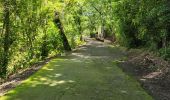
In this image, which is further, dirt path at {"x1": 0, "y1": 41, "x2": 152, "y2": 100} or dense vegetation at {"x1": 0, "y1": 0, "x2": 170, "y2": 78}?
dense vegetation at {"x1": 0, "y1": 0, "x2": 170, "y2": 78}

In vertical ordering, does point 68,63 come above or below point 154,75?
above

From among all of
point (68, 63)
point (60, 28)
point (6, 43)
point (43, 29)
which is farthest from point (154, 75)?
point (60, 28)

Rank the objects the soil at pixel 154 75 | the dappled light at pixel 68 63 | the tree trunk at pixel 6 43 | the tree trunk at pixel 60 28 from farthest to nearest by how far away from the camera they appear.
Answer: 1. the tree trunk at pixel 60 28
2. the tree trunk at pixel 6 43
3. the soil at pixel 154 75
4. the dappled light at pixel 68 63

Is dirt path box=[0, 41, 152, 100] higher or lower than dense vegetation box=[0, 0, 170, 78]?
lower

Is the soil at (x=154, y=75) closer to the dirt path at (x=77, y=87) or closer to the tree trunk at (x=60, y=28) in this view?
the dirt path at (x=77, y=87)

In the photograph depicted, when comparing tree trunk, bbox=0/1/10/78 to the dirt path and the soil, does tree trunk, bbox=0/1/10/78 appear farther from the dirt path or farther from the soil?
the soil

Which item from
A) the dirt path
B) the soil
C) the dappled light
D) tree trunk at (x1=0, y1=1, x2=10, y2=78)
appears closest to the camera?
the dirt path

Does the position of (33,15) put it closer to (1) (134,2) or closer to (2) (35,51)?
(2) (35,51)

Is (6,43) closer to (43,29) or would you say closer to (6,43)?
(6,43)

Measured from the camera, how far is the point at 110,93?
32.7ft

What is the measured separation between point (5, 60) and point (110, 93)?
8770 mm

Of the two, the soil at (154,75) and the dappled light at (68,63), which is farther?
the soil at (154,75)

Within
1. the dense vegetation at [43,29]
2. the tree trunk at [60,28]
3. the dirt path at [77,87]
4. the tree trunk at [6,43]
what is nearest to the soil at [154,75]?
the dirt path at [77,87]

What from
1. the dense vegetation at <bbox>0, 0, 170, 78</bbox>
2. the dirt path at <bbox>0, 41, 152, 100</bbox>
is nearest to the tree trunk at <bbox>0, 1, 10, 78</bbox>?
the dense vegetation at <bbox>0, 0, 170, 78</bbox>
